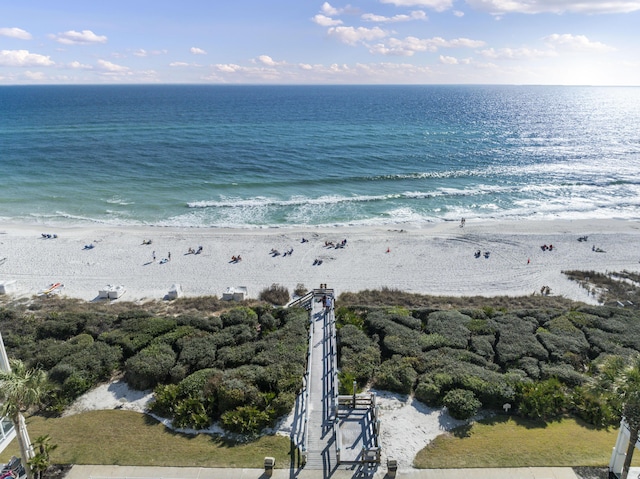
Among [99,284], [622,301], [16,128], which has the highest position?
[16,128]

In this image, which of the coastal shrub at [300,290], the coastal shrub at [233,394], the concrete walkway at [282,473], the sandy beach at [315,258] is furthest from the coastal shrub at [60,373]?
the coastal shrub at [300,290]

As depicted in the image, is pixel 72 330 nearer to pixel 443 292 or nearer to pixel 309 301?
pixel 309 301

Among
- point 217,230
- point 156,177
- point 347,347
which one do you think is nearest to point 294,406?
point 347,347

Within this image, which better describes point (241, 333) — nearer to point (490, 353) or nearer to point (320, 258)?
point (490, 353)

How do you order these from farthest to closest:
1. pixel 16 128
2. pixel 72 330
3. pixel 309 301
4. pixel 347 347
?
pixel 16 128
pixel 309 301
pixel 72 330
pixel 347 347

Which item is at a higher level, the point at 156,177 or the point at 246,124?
Answer: the point at 246,124

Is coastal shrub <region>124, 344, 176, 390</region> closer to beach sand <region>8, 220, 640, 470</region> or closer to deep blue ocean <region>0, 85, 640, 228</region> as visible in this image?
beach sand <region>8, 220, 640, 470</region>

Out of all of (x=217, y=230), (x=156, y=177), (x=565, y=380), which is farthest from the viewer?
(x=156, y=177)

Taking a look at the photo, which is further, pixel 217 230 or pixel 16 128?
pixel 16 128
